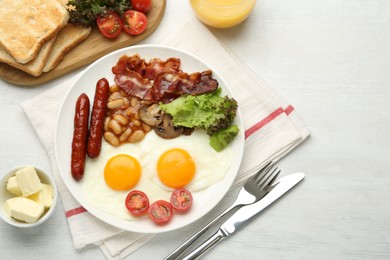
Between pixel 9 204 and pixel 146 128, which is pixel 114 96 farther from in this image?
pixel 9 204

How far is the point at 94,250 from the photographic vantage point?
4141 millimetres

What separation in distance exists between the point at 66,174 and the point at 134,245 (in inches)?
30.7

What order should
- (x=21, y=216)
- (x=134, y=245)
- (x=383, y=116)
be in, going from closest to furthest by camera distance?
(x=21, y=216)
(x=134, y=245)
(x=383, y=116)

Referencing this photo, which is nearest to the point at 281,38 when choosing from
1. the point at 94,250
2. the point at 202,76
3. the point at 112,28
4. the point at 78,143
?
the point at 202,76

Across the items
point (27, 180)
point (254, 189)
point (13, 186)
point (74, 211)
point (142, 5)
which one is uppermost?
point (142, 5)

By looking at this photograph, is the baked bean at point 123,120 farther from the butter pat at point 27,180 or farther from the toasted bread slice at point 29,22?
the toasted bread slice at point 29,22

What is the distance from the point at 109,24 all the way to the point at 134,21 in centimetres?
21

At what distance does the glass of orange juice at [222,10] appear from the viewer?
4168 mm

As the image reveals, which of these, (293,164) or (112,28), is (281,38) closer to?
(293,164)

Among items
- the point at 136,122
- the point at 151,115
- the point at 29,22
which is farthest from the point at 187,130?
the point at 29,22

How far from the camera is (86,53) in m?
4.32

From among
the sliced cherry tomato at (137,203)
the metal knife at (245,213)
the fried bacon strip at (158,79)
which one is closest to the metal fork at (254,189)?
the metal knife at (245,213)

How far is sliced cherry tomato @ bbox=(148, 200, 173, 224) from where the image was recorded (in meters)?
3.94

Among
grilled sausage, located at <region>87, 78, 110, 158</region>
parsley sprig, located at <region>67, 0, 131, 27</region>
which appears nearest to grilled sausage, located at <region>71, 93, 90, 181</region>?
grilled sausage, located at <region>87, 78, 110, 158</region>
